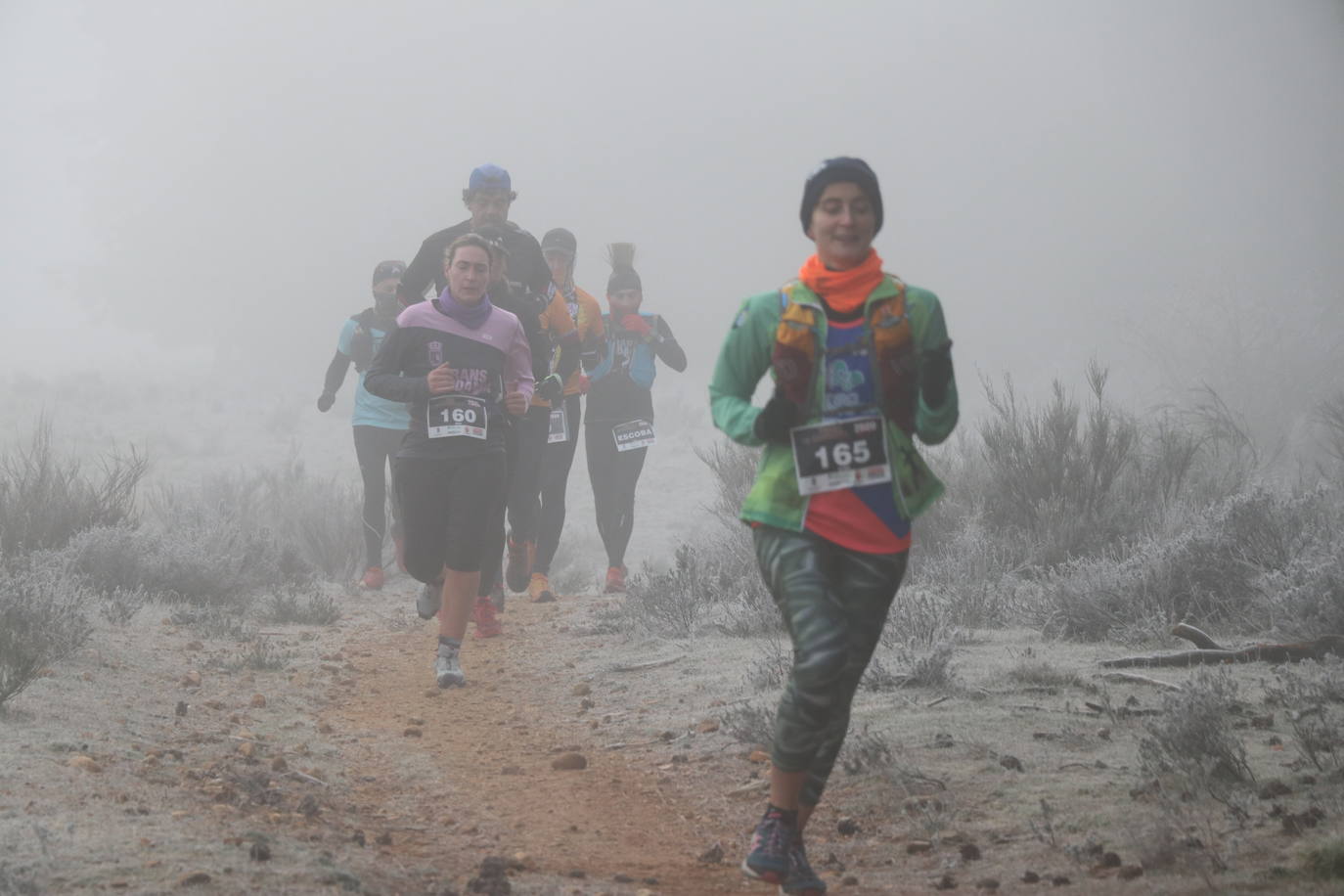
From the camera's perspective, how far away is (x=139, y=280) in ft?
237

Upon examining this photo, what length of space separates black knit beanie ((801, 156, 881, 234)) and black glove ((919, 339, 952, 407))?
377 mm

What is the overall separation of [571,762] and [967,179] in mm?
58692

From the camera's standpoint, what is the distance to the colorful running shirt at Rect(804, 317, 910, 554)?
10.6 feet

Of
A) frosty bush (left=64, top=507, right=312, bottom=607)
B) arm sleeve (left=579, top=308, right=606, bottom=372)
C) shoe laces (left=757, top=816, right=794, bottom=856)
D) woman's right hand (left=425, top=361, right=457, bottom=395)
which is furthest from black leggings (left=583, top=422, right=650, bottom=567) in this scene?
shoe laces (left=757, top=816, right=794, bottom=856)

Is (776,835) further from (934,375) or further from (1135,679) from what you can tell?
(1135,679)

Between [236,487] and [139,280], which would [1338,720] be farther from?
[139,280]

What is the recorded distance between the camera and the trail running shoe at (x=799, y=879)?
3184mm

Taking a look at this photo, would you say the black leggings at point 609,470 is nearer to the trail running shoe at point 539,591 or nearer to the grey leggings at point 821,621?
the trail running shoe at point 539,591

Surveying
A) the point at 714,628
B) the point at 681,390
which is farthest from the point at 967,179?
the point at 714,628

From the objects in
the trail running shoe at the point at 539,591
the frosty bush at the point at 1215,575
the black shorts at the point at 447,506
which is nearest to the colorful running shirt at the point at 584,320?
the trail running shoe at the point at 539,591

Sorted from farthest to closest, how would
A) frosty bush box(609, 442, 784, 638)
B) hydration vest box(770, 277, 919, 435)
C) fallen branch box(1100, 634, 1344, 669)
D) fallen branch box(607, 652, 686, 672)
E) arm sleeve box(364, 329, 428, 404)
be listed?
frosty bush box(609, 442, 784, 638) < fallen branch box(607, 652, 686, 672) < arm sleeve box(364, 329, 428, 404) < fallen branch box(1100, 634, 1344, 669) < hydration vest box(770, 277, 919, 435)

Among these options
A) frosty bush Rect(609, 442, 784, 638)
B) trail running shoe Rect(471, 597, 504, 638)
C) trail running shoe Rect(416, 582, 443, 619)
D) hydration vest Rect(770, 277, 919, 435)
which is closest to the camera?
hydration vest Rect(770, 277, 919, 435)

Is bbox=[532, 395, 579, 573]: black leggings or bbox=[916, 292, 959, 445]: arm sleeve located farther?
bbox=[532, 395, 579, 573]: black leggings

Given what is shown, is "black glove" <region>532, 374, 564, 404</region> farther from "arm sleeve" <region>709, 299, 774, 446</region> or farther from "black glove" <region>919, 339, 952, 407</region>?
"black glove" <region>919, 339, 952, 407</region>
